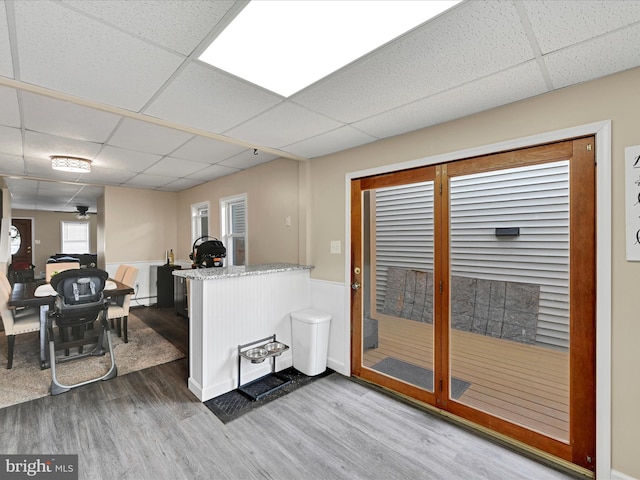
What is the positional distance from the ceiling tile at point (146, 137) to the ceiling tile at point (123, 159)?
0.22 metres

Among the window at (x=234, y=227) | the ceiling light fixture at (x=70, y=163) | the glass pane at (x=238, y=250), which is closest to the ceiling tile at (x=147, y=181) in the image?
the ceiling light fixture at (x=70, y=163)

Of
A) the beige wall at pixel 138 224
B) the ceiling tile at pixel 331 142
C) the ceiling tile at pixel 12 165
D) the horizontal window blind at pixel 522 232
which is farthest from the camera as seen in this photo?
the beige wall at pixel 138 224

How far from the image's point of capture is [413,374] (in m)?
2.60

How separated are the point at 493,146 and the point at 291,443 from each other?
2.53 meters

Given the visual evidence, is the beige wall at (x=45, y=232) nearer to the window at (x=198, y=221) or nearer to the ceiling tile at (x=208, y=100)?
the window at (x=198, y=221)

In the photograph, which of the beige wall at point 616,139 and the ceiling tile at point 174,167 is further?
the ceiling tile at point 174,167

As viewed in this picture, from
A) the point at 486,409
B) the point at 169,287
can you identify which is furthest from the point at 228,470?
the point at 169,287

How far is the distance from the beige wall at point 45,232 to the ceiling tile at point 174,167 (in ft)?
27.7

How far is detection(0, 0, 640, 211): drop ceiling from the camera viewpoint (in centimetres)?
125

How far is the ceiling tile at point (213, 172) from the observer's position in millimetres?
4312

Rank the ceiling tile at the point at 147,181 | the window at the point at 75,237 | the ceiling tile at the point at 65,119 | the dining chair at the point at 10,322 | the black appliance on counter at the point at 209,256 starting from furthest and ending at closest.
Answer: the window at the point at 75,237 < the ceiling tile at the point at 147,181 < the black appliance on counter at the point at 209,256 < the dining chair at the point at 10,322 < the ceiling tile at the point at 65,119

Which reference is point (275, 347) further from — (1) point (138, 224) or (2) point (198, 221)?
(1) point (138, 224)

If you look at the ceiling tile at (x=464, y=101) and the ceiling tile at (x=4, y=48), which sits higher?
the ceiling tile at (x=4, y=48)

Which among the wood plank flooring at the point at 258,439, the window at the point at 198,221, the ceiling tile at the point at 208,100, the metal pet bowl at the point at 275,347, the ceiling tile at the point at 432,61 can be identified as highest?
the ceiling tile at the point at 208,100
